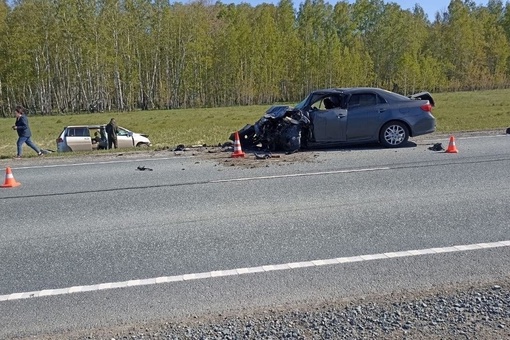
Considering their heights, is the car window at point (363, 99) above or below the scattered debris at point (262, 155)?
above

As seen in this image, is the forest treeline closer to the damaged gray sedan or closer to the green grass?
the green grass

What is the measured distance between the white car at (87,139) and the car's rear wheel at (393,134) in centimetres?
1094

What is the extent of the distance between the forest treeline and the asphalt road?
53518mm

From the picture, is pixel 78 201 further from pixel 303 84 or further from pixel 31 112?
pixel 303 84

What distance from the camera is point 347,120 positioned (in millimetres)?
10516

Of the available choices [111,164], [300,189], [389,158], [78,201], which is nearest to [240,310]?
[300,189]

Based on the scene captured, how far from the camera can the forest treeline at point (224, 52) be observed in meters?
54.9

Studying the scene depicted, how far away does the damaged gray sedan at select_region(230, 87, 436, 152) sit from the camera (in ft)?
34.4

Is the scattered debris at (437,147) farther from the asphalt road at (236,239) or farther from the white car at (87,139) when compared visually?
the white car at (87,139)

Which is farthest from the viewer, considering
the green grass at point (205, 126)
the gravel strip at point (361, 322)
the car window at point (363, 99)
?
the green grass at point (205, 126)

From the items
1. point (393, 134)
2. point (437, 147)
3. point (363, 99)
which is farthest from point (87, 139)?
point (437, 147)

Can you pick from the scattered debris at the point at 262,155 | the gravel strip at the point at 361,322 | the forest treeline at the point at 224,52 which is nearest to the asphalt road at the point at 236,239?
the gravel strip at the point at 361,322

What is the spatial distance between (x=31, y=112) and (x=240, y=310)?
62.2 metres

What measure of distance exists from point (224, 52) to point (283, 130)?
5659 cm
